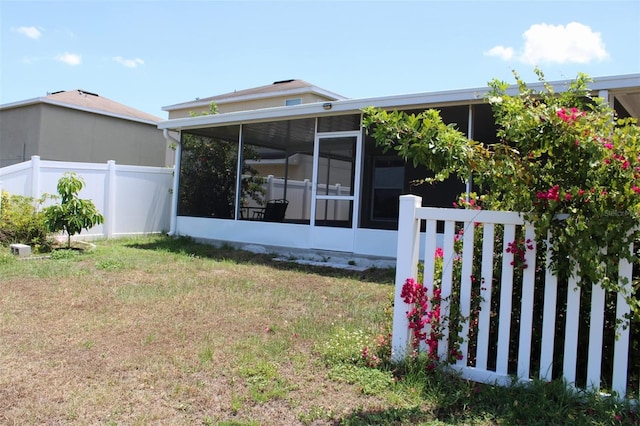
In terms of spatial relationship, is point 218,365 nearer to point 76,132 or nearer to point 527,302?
point 527,302

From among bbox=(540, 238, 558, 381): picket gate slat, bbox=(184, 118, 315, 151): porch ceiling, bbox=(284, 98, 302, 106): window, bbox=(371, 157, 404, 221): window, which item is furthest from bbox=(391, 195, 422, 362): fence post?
bbox=(284, 98, 302, 106): window

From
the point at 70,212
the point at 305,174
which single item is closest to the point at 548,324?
the point at 70,212

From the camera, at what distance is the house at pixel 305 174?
828 cm

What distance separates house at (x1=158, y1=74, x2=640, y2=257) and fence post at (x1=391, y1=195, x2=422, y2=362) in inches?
176

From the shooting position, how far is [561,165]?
2744 mm

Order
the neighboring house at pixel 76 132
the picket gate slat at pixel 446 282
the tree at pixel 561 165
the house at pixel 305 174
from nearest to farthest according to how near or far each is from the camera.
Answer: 1. the tree at pixel 561 165
2. the picket gate slat at pixel 446 282
3. the house at pixel 305 174
4. the neighboring house at pixel 76 132

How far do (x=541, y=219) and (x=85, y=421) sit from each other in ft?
9.16

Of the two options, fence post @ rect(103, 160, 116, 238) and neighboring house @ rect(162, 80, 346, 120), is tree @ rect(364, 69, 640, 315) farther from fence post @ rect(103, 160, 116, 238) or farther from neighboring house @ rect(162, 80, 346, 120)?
neighboring house @ rect(162, 80, 346, 120)

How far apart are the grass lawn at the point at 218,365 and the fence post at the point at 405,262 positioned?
187mm

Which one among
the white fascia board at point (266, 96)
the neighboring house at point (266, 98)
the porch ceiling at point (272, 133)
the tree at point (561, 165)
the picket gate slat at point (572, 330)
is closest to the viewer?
the tree at point (561, 165)

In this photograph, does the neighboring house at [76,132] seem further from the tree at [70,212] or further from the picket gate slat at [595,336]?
the picket gate slat at [595,336]

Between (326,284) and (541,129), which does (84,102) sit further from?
(541,129)

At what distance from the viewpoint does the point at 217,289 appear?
5.95 metres

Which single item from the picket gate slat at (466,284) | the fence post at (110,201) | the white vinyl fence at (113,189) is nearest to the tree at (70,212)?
the white vinyl fence at (113,189)
